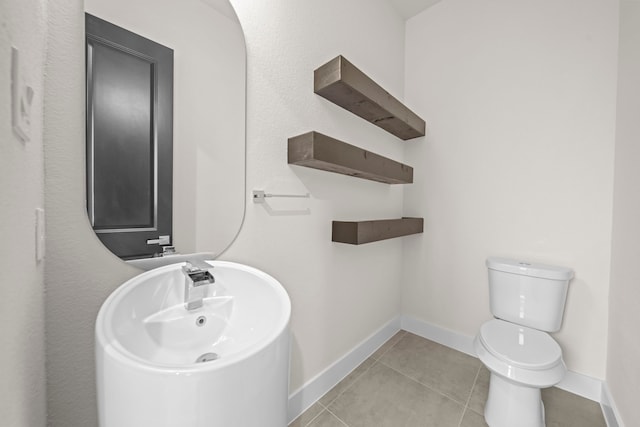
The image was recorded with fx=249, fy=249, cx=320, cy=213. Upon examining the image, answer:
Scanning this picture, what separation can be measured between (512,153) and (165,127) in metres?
2.02

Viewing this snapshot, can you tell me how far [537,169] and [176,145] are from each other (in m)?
2.05

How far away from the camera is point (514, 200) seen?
169 cm

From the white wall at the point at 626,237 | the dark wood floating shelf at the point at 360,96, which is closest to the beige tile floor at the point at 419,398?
the white wall at the point at 626,237

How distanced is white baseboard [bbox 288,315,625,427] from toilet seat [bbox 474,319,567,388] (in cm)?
44

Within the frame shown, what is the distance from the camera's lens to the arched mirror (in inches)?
29.7

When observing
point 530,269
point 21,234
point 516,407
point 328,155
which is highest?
point 328,155

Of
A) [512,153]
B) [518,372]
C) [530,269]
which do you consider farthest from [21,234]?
[512,153]

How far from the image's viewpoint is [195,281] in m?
0.79

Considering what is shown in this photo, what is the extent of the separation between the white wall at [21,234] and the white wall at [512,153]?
7.01 ft

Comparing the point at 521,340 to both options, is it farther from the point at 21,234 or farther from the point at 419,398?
the point at 21,234

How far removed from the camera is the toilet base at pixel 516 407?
119 centimetres

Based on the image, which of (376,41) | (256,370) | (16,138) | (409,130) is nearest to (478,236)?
(409,130)

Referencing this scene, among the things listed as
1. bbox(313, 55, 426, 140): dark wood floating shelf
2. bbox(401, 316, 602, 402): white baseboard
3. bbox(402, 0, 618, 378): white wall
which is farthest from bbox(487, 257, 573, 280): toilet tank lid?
bbox(313, 55, 426, 140): dark wood floating shelf

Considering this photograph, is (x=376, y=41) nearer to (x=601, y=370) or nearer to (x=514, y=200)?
(x=514, y=200)
